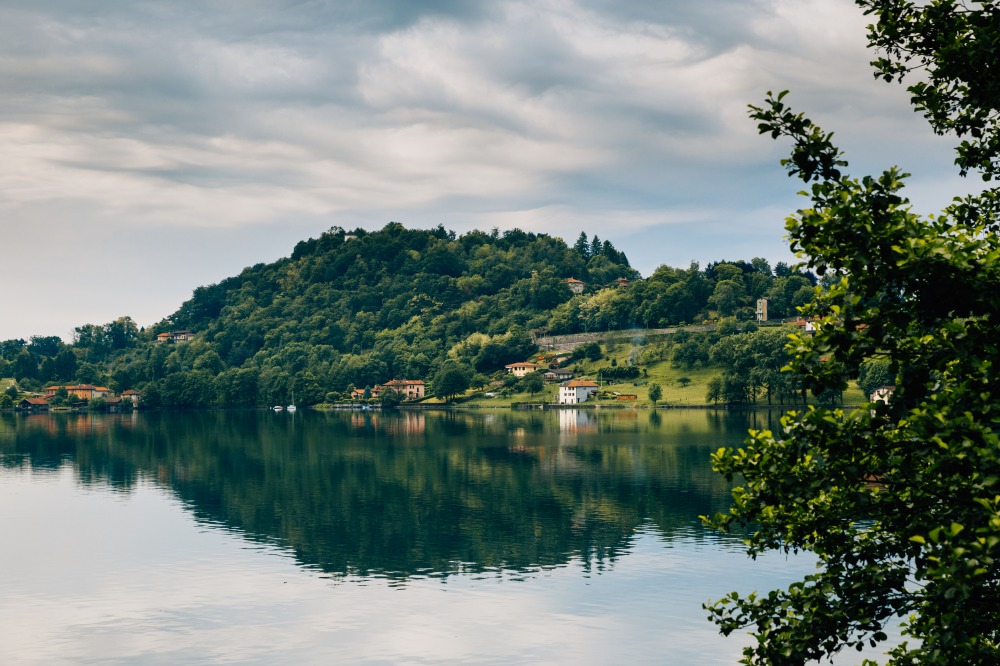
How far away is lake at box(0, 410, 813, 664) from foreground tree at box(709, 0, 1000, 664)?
2826 cm

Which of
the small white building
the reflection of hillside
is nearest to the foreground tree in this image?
the small white building

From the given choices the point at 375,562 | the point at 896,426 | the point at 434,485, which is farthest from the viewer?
the point at 434,485

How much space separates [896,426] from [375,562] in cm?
5337

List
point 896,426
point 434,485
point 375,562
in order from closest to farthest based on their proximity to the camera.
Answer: point 896,426 < point 375,562 < point 434,485

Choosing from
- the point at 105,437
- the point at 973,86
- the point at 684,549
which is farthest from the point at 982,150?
the point at 105,437

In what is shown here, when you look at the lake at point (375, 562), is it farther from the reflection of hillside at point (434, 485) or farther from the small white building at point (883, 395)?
the small white building at point (883, 395)

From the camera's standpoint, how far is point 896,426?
60.6 ft

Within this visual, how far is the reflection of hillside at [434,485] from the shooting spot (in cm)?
7238

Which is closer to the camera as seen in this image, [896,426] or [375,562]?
[896,426]

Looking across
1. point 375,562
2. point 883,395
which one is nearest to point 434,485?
point 375,562

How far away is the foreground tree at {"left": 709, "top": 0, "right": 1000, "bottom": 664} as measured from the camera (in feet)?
51.0

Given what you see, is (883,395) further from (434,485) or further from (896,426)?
(434,485)

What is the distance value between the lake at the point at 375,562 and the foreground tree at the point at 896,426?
92.7 feet

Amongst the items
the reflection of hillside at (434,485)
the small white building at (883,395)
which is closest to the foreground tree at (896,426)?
the small white building at (883,395)
